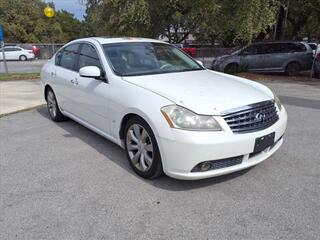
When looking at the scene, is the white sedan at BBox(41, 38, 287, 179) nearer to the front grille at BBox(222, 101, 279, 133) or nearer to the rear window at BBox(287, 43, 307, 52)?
the front grille at BBox(222, 101, 279, 133)

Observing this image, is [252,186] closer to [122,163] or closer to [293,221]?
[293,221]

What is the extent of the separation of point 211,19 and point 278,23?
18.6 feet

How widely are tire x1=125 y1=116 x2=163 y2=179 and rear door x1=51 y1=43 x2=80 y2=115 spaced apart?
1.69m

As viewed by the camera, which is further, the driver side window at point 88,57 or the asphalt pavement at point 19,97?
the asphalt pavement at point 19,97

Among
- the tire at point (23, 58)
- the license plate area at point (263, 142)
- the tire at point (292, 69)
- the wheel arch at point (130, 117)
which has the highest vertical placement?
the wheel arch at point (130, 117)

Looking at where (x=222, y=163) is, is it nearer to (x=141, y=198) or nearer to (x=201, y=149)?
(x=201, y=149)

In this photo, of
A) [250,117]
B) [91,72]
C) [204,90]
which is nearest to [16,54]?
[91,72]

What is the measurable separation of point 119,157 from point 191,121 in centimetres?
159

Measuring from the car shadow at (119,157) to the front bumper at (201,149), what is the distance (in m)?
0.31

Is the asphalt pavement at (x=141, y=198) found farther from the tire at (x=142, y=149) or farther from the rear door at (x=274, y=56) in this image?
the rear door at (x=274, y=56)

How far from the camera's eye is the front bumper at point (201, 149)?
126 inches

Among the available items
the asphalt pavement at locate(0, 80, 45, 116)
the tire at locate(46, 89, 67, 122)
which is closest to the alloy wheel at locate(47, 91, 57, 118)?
the tire at locate(46, 89, 67, 122)

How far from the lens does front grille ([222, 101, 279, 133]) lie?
3.33 m

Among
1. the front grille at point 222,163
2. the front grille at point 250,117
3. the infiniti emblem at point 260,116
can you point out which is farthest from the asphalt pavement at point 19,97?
the infiniti emblem at point 260,116
